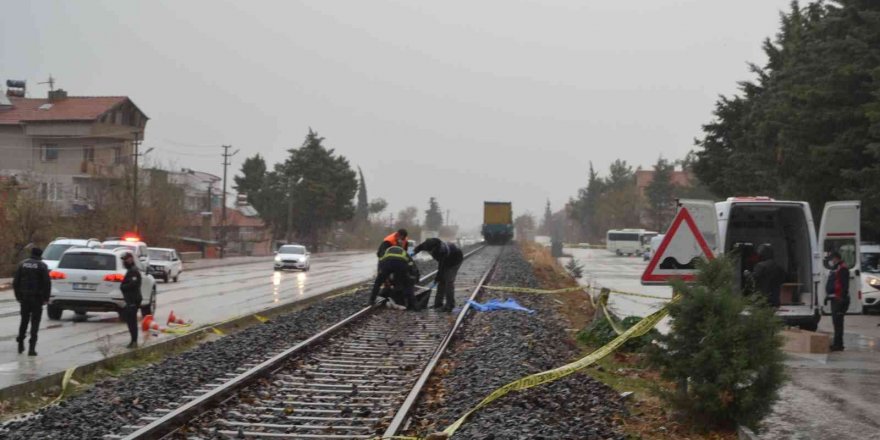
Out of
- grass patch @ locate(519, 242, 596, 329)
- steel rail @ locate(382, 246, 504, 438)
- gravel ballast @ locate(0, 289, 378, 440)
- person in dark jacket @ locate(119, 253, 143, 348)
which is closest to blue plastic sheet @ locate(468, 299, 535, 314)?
grass patch @ locate(519, 242, 596, 329)

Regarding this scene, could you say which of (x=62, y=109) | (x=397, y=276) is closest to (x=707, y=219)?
(x=397, y=276)

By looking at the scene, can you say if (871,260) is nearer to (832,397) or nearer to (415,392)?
(832,397)

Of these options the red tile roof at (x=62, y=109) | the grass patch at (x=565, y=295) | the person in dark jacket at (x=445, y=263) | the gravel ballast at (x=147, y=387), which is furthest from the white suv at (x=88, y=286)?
the red tile roof at (x=62, y=109)

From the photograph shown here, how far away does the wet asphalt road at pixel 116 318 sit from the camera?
1399 cm

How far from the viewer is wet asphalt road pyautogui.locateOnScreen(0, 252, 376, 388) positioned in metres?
Result: 14.0

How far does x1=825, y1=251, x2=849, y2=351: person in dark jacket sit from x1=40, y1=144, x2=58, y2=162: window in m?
64.2

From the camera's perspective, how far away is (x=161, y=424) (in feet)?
28.3

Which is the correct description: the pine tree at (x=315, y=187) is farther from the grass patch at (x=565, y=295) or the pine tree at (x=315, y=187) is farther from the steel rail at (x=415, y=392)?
the steel rail at (x=415, y=392)

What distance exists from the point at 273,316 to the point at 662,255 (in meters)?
14.3

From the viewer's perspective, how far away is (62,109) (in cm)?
7244

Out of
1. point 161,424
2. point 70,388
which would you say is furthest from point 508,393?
point 70,388

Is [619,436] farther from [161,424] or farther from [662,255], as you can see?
[161,424]

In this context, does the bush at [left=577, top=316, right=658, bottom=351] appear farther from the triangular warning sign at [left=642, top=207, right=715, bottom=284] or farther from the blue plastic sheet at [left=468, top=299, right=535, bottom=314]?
the blue plastic sheet at [left=468, top=299, right=535, bottom=314]

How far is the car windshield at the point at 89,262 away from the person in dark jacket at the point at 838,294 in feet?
47.2
